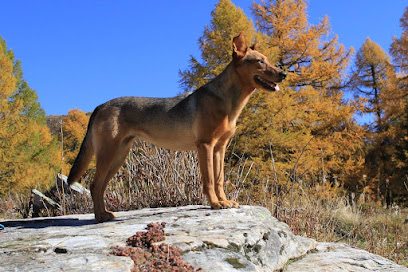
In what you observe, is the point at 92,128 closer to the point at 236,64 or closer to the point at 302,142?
the point at 236,64

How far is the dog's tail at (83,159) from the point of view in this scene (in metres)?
4.52

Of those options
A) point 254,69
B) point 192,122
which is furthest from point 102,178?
point 254,69

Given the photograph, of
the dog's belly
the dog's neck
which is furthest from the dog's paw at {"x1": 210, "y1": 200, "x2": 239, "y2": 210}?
the dog's neck

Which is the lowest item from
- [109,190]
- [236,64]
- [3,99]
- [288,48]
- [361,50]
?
[109,190]

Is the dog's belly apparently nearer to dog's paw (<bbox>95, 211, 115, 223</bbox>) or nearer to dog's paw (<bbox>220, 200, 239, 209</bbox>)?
dog's paw (<bbox>220, 200, 239, 209</bbox>)

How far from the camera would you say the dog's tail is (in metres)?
4.52

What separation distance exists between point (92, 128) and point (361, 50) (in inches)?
1401

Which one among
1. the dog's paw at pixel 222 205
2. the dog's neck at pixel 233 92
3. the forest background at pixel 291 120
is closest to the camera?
the dog's paw at pixel 222 205

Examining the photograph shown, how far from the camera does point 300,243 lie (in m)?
4.43

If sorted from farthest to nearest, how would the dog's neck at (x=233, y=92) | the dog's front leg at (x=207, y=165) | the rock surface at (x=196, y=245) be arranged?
the dog's neck at (x=233, y=92), the dog's front leg at (x=207, y=165), the rock surface at (x=196, y=245)

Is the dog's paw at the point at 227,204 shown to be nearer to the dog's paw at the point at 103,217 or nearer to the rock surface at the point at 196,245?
the rock surface at the point at 196,245

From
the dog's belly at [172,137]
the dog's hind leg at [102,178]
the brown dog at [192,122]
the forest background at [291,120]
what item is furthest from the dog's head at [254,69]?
the forest background at [291,120]

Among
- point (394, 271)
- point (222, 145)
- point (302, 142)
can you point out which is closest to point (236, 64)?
point (222, 145)

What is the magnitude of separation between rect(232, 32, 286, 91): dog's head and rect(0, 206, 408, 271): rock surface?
1488 mm
